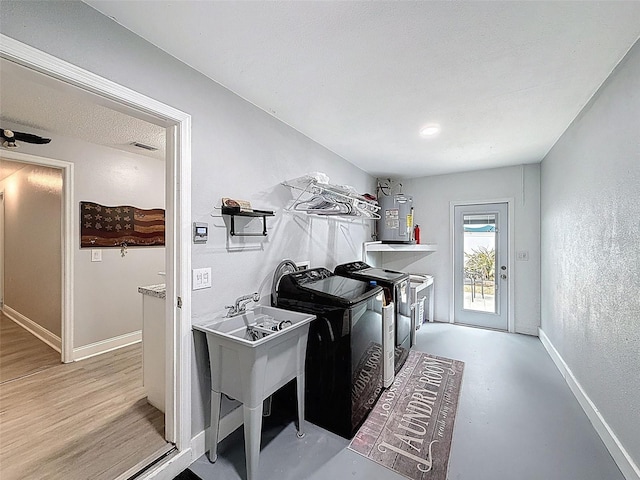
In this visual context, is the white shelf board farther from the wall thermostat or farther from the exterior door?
the wall thermostat

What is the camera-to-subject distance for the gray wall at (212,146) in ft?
3.93

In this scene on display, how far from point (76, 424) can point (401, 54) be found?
3.26 meters

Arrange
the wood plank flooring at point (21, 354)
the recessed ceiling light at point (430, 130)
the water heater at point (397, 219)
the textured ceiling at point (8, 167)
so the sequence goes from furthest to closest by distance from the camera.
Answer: the water heater at point (397, 219) → the textured ceiling at point (8, 167) → the wood plank flooring at point (21, 354) → the recessed ceiling light at point (430, 130)

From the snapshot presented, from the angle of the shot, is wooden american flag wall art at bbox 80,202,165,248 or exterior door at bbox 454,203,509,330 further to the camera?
exterior door at bbox 454,203,509,330

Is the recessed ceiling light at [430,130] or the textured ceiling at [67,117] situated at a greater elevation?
the textured ceiling at [67,117]

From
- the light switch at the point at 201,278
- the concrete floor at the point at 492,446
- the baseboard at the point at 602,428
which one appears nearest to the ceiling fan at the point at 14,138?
the light switch at the point at 201,278

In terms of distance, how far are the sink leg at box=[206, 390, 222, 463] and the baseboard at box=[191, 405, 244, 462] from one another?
6cm

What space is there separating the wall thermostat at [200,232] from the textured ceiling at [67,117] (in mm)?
797

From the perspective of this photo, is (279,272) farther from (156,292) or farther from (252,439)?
(252,439)

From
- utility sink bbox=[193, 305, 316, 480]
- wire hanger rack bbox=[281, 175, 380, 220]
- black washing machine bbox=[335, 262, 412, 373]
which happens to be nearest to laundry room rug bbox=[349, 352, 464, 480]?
black washing machine bbox=[335, 262, 412, 373]

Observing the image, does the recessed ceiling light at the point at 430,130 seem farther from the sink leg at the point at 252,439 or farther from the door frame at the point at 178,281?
the sink leg at the point at 252,439

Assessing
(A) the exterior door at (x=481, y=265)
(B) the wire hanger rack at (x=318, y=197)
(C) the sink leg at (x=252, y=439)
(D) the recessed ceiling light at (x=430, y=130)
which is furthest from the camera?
(A) the exterior door at (x=481, y=265)

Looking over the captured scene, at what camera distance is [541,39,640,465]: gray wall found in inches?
60.5

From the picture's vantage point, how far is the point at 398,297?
283 cm
